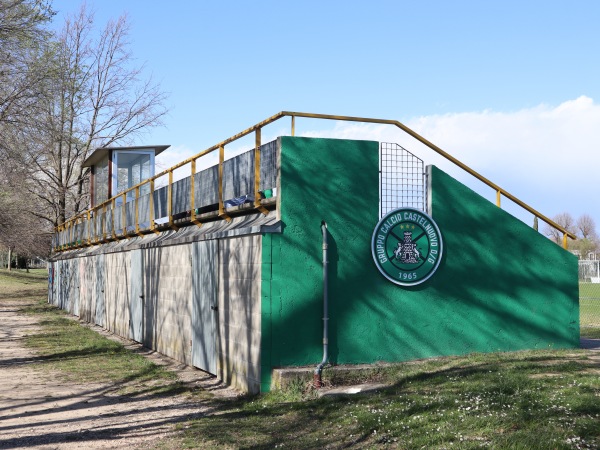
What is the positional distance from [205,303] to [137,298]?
6470 millimetres

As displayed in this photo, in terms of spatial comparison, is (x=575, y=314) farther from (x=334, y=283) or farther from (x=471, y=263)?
(x=334, y=283)

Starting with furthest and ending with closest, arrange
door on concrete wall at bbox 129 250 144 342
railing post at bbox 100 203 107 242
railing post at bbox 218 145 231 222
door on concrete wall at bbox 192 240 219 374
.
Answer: railing post at bbox 100 203 107 242, door on concrete wall at bbox 129 250 144 342, railing post at bbox 218 145 231 222, door on concrete wall at bbox 192 240 219 374

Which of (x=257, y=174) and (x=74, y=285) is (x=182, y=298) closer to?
(x=257, y=174)

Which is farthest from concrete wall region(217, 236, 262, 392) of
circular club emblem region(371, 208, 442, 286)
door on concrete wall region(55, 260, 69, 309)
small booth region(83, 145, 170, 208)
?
door on concrete wall region(55, 260, 69, 309)

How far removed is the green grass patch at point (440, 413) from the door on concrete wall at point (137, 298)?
888cm

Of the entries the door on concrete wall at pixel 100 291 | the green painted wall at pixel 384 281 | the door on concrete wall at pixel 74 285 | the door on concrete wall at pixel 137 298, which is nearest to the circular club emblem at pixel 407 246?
the green painted wall at pixel 384 281

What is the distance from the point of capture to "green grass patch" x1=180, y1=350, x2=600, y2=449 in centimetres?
697

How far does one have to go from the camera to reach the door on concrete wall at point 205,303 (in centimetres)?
1300

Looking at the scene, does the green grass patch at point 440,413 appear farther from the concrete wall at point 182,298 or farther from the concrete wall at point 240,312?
the concrete wall at point 182,298

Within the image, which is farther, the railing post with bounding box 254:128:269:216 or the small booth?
the small booth

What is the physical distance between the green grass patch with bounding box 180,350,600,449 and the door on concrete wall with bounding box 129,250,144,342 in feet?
29.1

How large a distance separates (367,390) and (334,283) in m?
1.85

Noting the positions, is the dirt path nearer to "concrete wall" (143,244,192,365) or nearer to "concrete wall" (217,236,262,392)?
"concrete wall" (217,236,262,392)

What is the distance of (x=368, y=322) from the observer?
37.5 feet
